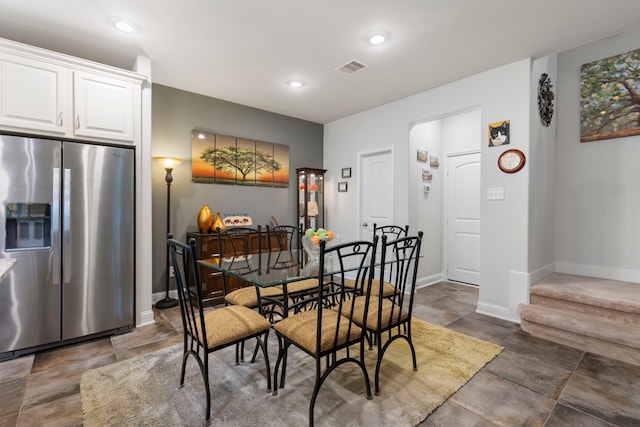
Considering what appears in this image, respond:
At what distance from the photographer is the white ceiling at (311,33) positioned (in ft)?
7.52

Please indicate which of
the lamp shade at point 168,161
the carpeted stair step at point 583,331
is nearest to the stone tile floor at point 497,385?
the carpeted stair step at point 583,331

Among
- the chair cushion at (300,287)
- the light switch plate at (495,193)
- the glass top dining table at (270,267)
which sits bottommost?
A: the chair cushion at (300,287)

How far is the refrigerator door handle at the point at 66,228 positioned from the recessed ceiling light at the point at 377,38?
9.55 feet

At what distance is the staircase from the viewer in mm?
2428

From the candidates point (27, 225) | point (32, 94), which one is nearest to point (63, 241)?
point (27, 225)

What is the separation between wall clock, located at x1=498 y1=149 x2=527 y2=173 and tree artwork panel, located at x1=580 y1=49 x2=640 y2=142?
1.18m

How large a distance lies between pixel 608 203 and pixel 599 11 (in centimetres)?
211

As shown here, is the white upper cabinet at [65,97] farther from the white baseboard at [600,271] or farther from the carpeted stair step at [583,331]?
the white baseboard at [600,271]

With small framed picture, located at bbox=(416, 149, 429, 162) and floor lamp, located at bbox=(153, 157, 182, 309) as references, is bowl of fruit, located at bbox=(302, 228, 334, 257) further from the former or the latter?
small framed picture, located at bbox=(416, 149, 429, 162)

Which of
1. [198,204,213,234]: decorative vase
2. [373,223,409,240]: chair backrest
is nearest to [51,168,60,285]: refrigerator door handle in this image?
[198,204,213,234]: decorative vase

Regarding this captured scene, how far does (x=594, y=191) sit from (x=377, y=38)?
3111 millimetres

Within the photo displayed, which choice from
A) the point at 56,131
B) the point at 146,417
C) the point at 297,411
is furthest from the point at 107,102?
the point at 297,411

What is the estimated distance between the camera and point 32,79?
2457 millimetres

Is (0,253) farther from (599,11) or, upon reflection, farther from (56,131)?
(599,11)
